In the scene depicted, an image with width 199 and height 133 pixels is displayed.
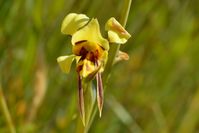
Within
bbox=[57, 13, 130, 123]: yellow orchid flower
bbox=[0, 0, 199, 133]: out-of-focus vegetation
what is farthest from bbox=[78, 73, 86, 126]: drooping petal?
bbox=[0, 0, 199, 133]: out-of-focus vegetation

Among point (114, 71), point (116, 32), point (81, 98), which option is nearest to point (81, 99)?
point (81, 98)

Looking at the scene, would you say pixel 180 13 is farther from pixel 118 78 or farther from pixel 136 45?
pixel 118 78

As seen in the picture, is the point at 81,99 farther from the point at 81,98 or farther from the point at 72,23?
the point at 72,23

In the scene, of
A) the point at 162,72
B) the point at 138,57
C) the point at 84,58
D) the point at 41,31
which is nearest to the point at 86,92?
the point at 84,58

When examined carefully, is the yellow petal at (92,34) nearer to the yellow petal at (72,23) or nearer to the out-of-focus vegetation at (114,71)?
the yellow petal at (72,23)

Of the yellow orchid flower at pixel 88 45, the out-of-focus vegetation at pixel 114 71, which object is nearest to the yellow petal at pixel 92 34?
the yellow orchid flower at pixel 88 45

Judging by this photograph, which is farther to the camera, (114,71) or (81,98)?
(114,71)

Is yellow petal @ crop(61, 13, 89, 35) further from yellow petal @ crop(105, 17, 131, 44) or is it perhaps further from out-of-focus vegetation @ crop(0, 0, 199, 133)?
out-of-focus vegetation @ crop(0, 0, 199, 133)
